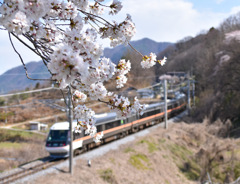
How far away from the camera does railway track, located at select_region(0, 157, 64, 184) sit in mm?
9741

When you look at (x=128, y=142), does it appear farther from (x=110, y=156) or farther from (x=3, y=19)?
(x=3, y=19)

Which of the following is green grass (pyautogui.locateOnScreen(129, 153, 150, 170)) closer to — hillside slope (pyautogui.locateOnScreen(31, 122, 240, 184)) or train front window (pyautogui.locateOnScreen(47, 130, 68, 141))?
hillside slope (pyautogui.locateOnScreen(31, 122, 240, 184))

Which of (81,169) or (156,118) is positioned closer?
(81,169)

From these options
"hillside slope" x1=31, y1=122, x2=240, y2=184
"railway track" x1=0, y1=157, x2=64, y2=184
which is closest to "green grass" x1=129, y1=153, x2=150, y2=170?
"hillside slope" x1=31, y1=122, x2=240, y2=184

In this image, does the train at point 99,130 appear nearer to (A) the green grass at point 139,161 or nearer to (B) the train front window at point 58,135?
(B) the train front window at point 58,135

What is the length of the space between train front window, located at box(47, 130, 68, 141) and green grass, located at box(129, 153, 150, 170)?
383cm

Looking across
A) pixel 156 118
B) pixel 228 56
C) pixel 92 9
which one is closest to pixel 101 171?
pixel 92 9

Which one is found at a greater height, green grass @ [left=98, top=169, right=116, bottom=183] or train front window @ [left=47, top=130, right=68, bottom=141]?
train front window @ [left=47, top=130, right=68, bottom=141]

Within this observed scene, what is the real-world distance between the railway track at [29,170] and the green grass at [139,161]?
399cm

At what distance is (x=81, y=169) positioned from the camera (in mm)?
11438

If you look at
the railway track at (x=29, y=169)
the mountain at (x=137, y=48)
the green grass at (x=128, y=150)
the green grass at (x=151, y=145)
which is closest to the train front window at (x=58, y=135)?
the railway track at (x=29, y=169)

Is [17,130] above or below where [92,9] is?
below

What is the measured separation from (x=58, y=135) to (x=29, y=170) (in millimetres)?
2408

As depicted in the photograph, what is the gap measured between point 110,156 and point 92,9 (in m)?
11.0
